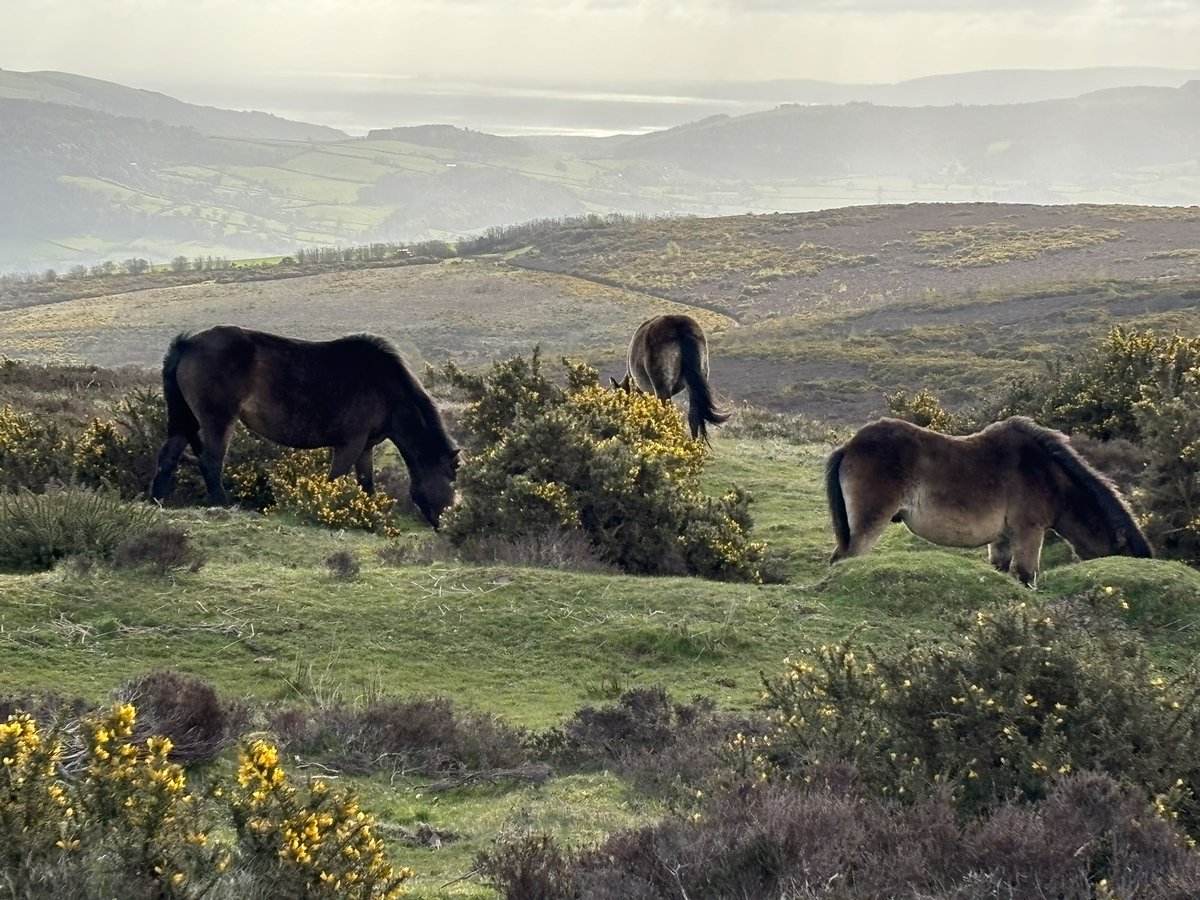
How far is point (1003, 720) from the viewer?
4.89m

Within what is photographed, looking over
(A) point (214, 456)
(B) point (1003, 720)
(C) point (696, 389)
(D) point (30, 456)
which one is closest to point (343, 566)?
(A) point (214, 456)

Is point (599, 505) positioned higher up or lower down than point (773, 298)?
higher up

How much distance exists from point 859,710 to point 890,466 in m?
5.36

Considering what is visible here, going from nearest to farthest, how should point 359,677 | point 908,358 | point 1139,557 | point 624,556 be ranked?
point 359,677
point 1139,557
point 624,556
point 908,358

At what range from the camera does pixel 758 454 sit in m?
19.6

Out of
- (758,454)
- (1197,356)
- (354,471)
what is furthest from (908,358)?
(354,471)

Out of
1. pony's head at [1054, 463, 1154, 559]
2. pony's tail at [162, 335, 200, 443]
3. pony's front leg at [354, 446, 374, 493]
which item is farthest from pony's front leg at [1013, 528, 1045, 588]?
pony's tail at [162, 335, 200, 443]

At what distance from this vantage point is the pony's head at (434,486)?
13.3 m

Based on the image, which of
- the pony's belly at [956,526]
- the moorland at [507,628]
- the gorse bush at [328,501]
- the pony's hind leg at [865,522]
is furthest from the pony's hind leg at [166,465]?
the pony's belly at [956,526]

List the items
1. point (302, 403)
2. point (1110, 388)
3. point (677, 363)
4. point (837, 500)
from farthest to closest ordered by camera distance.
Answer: point (677, 363)
point (1110, 388)
point (302, 403)
point (837, 500)

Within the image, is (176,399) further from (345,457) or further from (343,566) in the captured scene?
(343,566)

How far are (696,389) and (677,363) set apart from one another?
0.83 m

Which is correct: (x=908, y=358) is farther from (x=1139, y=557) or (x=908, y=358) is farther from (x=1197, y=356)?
(x=1139, y=557)

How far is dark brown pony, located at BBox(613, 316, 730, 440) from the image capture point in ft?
62.5
